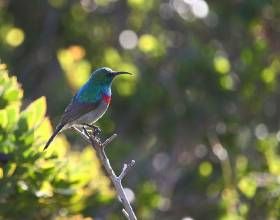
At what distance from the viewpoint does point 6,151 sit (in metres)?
6.36

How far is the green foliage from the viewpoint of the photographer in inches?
250

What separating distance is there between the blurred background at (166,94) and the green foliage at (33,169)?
0.07 ft

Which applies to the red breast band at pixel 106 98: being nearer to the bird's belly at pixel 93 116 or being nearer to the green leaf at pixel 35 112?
the bird's belly at pixel 93 116

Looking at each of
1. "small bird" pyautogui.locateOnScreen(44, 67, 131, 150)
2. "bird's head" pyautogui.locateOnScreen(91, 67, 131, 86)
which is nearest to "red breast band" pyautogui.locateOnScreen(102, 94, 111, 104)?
"small bird" pyautogui.locateOnScreen(44, 67, 131, 150)

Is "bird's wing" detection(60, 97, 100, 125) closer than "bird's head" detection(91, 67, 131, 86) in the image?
Yes

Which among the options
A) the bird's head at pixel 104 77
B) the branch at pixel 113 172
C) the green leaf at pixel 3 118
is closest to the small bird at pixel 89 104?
the bird's head at pixel 104 77

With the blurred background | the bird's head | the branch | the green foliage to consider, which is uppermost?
the blurred background

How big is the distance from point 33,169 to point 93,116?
A: 0.51 m

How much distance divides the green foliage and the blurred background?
21 mm

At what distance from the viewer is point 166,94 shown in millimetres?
10906

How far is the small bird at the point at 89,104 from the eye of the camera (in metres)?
6.40

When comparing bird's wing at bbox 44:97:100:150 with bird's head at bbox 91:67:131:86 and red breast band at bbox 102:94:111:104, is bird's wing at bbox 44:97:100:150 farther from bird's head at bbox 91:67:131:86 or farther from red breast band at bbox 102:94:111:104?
bird's head at bbox 91:67:131:86

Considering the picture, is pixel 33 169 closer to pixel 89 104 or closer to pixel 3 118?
pixel 3 118

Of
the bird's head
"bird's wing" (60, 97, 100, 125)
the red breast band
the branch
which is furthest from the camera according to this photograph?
the bird's head
